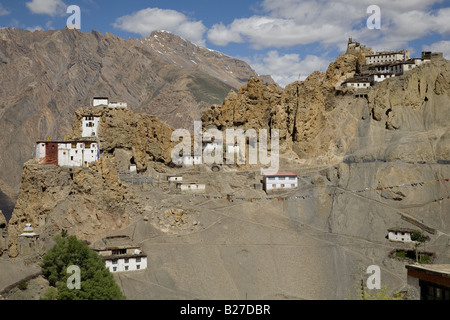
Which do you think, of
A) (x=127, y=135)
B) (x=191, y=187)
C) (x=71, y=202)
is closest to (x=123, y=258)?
(x=71, y=202)

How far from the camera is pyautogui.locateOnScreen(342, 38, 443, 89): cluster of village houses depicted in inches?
3792

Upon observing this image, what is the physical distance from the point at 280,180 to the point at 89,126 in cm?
3393

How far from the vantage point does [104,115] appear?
87.1m

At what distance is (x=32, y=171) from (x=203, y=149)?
33806mm

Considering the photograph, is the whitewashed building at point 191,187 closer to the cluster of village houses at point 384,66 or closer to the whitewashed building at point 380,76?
the cluster of village houses at point 384,66

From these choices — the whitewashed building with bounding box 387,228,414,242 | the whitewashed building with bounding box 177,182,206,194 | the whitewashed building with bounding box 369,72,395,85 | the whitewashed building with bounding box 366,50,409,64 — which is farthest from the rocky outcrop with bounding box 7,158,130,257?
the whitewashed building with bounding box 366,50,409,64

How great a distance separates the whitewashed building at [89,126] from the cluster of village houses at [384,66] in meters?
49.2

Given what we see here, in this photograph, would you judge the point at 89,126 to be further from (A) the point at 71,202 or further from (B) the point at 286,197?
(B) the point at 286,197

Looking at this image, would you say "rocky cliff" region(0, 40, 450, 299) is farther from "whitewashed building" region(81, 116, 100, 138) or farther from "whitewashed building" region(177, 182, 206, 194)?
"whitewashed building" region(177, 182, 206, 194)

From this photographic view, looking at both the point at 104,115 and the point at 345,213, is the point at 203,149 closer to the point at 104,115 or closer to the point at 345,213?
the point at 104,115

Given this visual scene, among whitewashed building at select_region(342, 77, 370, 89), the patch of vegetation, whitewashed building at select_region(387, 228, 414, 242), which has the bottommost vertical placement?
the patch of vegetation

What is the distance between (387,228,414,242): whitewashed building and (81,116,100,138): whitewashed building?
49.8 metres

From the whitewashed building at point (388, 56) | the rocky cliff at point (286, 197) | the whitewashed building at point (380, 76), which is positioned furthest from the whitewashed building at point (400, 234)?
the whitewashed building at point (388, 56)
